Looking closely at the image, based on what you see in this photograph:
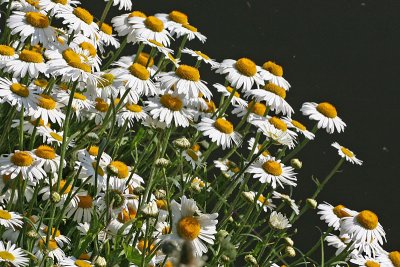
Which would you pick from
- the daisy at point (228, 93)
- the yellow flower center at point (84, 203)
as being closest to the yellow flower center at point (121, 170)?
the yellow flower center at point (84, 203)

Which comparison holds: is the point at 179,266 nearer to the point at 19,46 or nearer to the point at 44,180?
the point at 44,180

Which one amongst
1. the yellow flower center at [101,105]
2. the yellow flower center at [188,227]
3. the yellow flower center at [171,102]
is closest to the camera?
the yellow flower center at [188,227]

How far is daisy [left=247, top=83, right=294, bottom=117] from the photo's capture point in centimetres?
299

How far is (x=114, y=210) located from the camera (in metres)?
2.55

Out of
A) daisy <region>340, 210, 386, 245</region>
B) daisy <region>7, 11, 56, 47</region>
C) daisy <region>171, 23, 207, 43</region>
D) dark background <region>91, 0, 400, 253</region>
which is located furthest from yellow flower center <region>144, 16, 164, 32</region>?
dark background <region>91, 0, 400, 253</region>

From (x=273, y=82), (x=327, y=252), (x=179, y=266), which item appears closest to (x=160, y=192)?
(x=273, y=82)

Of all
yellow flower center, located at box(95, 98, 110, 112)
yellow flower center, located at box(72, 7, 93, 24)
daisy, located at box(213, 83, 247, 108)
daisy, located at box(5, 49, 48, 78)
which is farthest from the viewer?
daisy, located at box(213, 83, 247, 108)

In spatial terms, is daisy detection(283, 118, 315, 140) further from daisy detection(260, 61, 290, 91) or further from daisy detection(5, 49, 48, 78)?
daisy detection(5, 49, 48, 78)

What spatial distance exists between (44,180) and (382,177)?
224 cm

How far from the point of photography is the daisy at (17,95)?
245 cm

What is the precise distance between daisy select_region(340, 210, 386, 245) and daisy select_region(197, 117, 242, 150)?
45 cm

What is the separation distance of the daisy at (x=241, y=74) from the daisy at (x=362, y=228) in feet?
1.81

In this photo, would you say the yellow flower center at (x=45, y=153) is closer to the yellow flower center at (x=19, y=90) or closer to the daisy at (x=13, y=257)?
the yellow flower center at (x=19, y=90)

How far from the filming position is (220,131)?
114 inches
